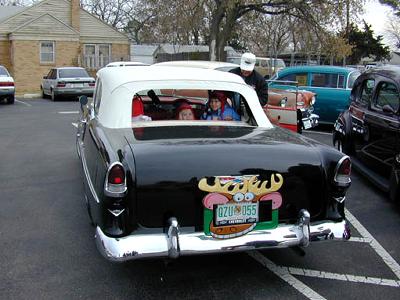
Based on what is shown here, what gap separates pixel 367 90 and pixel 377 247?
10.5 feet

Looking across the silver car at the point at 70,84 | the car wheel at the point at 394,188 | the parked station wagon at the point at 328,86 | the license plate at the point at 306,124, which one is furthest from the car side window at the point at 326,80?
the silver car at the point at 70,84

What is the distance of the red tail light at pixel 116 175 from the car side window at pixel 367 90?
15.2 feet

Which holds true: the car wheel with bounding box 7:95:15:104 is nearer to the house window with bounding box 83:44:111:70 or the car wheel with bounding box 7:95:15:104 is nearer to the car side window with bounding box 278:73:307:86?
the car side window with bounding box 278:73:307:86

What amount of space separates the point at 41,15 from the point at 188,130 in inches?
1144

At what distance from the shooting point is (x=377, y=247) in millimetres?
4641

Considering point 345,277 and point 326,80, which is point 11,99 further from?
point 345,277

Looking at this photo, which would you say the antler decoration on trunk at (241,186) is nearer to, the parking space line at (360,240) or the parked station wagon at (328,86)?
the parking space line at (360,240)

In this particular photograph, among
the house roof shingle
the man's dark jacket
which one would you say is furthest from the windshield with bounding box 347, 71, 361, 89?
the house roof shingle

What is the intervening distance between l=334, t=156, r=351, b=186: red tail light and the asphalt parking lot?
79 cm

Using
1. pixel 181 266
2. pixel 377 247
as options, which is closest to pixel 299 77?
pixel 377 247

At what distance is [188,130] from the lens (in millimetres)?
4262

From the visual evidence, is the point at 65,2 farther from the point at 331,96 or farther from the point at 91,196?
the point at 91,196

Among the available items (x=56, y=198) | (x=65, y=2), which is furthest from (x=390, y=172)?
(x=65, y=2)

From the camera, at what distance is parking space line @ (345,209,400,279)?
13.8 ft
